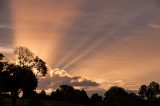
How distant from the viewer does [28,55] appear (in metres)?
181

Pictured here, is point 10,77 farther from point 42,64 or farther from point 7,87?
point 42,64

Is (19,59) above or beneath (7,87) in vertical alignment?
above

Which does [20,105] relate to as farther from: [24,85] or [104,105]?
[104,105]

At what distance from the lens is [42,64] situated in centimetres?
18438

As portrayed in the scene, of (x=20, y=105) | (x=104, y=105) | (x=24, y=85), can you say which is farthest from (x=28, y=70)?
(x=104, y=105)

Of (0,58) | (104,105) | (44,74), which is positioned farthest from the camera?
(104,105)

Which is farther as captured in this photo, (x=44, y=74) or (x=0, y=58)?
(x=44, y=74)

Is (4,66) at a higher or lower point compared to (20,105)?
higher

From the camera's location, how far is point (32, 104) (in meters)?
166

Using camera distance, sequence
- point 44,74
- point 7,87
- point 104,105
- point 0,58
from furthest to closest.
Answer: point 104,105 < point 44,74 < point 7,87 < point 0,58

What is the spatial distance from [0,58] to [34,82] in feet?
93.5

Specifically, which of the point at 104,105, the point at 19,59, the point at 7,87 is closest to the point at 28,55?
the point at 19,59

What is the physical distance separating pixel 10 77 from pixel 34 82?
49.2 ft

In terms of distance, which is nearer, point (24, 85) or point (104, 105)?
point (24, 85)
